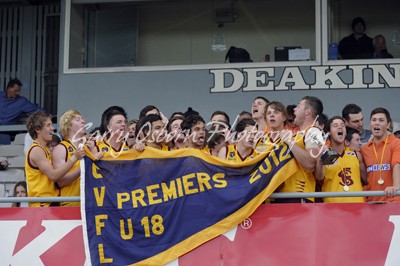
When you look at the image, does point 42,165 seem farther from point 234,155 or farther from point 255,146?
point 255,146

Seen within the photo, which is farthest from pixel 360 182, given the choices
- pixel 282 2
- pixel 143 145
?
pixel 282 2

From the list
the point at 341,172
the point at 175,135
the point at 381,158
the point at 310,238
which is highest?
the point at 175,135

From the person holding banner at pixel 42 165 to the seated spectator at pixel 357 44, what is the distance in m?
6.37

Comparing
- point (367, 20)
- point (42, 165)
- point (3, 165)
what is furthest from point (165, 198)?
point (367, 20)

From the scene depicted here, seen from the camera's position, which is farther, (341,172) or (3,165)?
(3,165)

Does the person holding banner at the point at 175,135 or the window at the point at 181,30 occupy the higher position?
the window at the point at 181,30

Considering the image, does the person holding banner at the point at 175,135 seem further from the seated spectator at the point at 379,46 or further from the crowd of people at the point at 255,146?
the seated spectator at the point at 379,46

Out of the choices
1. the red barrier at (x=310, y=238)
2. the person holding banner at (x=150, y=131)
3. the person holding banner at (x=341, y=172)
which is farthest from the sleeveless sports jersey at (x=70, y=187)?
the person holding banner at (x=341, y=172)

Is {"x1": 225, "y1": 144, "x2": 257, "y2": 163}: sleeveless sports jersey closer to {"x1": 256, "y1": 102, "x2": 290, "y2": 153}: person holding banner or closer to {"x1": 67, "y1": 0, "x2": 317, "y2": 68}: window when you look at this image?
{"x1": 256, "y1": 102, "x2": 290, "y2": 153}: person holding banner

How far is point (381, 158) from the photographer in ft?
27.5

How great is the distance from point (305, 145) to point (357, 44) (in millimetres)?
6217

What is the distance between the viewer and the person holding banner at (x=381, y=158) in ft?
27.0

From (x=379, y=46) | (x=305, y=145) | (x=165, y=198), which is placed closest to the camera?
(x=305, y=145)

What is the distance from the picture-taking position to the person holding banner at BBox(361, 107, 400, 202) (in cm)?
823
